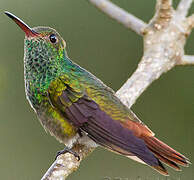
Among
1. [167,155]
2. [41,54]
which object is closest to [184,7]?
[41,54]

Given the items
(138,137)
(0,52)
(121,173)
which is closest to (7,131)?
(0,52)

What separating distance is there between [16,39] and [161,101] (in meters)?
1.99

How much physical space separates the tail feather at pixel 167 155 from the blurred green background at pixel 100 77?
255 centimetres

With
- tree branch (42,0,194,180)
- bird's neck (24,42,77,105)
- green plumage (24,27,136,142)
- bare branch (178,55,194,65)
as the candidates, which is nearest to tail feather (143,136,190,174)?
green plumage (24,27,136,142)

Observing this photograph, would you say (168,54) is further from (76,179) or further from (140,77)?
(76,179)

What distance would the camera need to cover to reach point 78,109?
380 centimetres

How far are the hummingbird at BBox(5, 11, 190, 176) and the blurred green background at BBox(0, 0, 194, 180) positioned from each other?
219 cm

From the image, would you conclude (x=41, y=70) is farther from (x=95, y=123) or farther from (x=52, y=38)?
(x=95, y=123)

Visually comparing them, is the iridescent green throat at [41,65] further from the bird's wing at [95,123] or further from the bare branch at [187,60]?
the bare branch at [187,60]

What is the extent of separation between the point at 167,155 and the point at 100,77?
9.52 feet

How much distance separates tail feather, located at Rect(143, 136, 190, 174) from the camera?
138 inches

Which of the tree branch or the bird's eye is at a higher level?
the tree branch

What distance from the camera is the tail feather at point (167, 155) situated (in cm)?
352

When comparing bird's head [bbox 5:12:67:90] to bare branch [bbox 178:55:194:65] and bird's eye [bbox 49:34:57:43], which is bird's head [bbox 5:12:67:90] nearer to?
bird's eye [bbox 49:34:57:43]
